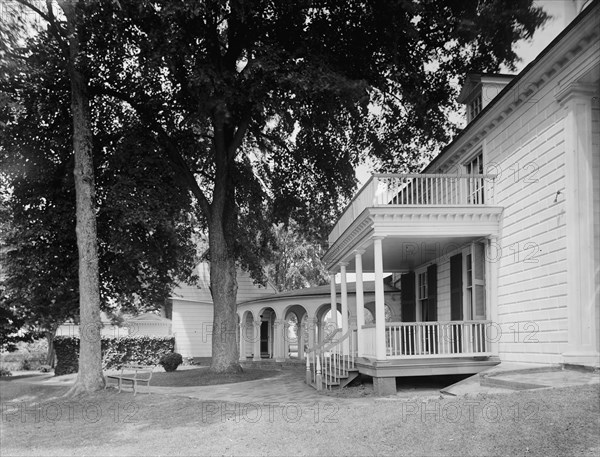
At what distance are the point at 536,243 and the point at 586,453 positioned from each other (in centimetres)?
677

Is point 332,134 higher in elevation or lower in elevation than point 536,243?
higher

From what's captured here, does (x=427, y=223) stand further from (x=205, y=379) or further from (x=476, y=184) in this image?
(x=205, y=379)

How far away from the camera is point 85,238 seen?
16719 millimetres

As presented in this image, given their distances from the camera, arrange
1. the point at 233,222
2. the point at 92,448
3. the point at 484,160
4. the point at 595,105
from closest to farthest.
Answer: the point at 92,448
the point at 595,105
the point at 484,160
the point at 233,222

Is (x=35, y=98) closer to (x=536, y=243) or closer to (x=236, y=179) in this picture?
(x=236, y=179)

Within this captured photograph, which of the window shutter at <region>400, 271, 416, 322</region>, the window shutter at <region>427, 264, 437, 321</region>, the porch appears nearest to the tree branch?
the porch

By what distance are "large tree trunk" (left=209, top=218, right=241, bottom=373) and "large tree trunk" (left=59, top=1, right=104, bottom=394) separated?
5.00 metres

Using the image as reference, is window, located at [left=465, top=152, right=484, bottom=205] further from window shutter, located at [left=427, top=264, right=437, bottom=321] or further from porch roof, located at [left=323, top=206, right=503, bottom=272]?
window shutter, located at [left=427, top=264, right=437, bottom=321]

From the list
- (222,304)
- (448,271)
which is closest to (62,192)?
(222,304)

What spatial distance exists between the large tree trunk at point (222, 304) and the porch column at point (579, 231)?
12560 mm

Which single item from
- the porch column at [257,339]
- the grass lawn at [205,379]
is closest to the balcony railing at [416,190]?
the grass lawn at [205,379]

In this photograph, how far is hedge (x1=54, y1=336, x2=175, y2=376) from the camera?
28.2m

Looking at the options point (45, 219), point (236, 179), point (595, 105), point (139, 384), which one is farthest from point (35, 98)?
point (595, 105)

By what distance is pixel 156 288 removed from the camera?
77.4 ft
